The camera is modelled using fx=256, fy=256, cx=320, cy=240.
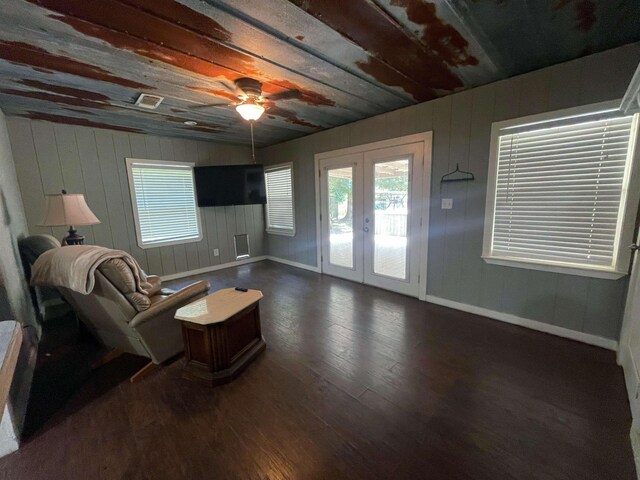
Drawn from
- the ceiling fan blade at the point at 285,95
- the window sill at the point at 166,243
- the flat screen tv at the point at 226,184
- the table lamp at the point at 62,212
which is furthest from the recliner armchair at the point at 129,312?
the flat screen tv at the point at 226,184

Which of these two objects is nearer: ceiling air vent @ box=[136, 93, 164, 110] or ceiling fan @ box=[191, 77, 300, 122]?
→ ceiling fan @ box=[191, 77, 300, 122]

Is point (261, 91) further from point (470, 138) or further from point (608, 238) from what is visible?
point (608, 238)

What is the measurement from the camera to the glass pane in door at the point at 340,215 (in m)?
3.90

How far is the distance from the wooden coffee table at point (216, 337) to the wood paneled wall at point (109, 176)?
9.10 feet

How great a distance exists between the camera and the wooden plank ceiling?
1430 millimetres

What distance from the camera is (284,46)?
175 centimetres

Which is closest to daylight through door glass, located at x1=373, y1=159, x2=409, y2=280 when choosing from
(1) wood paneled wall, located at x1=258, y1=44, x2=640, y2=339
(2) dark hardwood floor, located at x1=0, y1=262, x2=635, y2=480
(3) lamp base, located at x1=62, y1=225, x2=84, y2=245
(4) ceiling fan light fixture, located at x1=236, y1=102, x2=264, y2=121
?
(1) wood paneled wall, located at x1=258, y1=44, x2=640, y2=339

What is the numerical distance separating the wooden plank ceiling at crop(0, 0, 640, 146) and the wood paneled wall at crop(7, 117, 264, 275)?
1.73ft

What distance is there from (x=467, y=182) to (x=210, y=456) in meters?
3.13

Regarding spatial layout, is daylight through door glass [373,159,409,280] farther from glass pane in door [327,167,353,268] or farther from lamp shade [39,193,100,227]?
lamp shade [39,193,100,227]

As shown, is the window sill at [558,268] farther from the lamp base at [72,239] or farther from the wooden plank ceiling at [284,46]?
the lamp base at [72,239]

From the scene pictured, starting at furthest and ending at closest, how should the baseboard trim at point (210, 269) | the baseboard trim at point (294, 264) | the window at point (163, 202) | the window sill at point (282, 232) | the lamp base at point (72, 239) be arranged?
the window sill at point (282, 232) < the baseboard trim at point (294, 264) < the baseboard trim at point (210, 269) < the window at point (163, 202) < the lamp base at point (72, 239)

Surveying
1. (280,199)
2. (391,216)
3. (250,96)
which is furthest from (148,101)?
(391,216)

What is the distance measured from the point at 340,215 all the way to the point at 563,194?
258 cm
